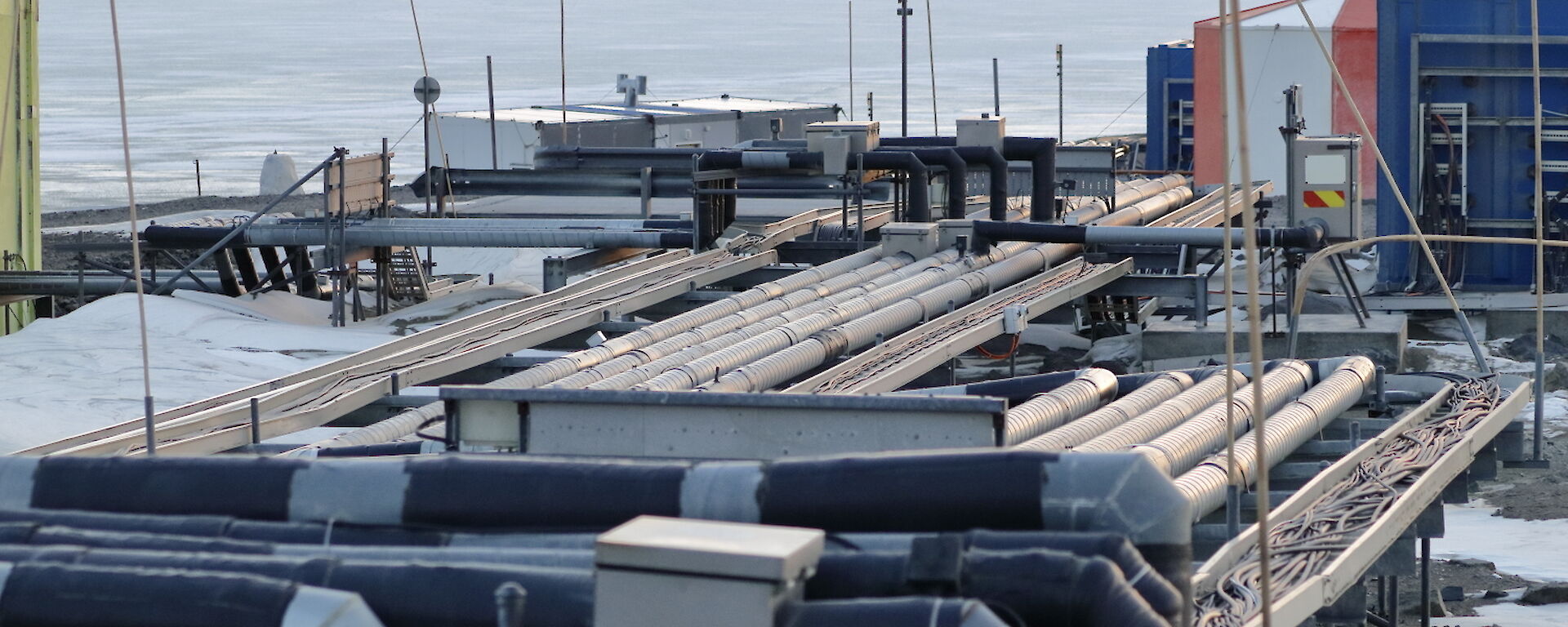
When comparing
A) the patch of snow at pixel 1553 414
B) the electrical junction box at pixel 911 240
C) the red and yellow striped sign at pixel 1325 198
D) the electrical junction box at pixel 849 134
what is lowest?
the patch of snow at pixel 1553 414

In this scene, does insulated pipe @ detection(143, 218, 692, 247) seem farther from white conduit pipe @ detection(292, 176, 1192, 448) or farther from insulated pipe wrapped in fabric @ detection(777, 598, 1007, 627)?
insulated pipe wrapped in fabric @ detection(777, 598, 1007, 627)

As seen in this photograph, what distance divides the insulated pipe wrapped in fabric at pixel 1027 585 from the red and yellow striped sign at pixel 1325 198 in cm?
1221

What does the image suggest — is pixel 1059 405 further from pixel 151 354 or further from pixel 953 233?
pixel 151 354

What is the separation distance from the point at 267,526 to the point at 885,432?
207 cm

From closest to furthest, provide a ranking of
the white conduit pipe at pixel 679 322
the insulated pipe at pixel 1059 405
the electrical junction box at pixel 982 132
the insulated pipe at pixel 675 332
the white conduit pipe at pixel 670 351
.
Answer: the insulated pipe at pixel 1059 405
the insulated pipe at pixel 675 332
the white conduit pipe at pixel 670 351
the white conduit pipe at pixel 679 322
the electrical junction box at pixel 982 132

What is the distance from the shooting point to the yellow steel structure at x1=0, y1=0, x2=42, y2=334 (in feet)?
62.4

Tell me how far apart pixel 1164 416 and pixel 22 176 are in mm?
14750

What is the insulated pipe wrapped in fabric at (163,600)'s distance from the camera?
14.3 feet

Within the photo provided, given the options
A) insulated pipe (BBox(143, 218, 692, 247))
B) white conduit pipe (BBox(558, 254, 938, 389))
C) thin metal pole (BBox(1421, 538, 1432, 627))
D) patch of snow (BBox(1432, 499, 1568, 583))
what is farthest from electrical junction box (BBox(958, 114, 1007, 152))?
thin metal pole (BBox(1421, 538, 1432, 627))

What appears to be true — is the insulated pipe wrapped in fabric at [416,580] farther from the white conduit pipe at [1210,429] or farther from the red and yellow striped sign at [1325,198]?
the red and yellow striped sign at [1325,198]

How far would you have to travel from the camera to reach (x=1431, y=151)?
18219mm

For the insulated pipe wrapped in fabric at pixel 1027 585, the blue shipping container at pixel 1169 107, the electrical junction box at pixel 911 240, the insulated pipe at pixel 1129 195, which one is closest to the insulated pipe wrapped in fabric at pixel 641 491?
the insulated pipe wrapped in fabric at pixel 1027 585

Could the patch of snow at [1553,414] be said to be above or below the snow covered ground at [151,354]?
below

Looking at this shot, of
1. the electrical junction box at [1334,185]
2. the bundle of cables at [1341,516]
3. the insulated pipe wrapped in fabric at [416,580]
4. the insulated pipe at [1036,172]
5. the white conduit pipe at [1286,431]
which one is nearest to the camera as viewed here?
the insulated pipe wrapped in fabric at [416,580]
